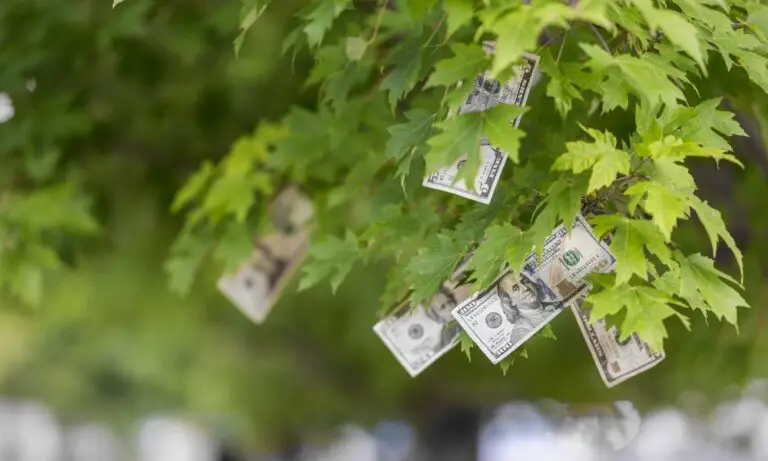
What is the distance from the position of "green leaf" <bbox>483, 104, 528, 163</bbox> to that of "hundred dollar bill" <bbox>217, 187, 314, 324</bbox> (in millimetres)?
1274

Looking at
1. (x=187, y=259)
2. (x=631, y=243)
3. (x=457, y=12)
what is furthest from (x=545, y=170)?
(x=187, y=259)

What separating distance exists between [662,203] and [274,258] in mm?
1541

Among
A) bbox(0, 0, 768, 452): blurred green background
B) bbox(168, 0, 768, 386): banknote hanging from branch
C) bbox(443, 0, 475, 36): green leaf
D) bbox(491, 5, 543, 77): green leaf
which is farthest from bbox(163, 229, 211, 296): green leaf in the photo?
bbox(491, 5, 543, 77): green leaf

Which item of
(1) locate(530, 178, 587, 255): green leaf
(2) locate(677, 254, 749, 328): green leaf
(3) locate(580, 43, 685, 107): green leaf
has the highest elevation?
(3) locate(580, 43, 685, 107): green leaf

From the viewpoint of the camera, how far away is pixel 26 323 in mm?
6957

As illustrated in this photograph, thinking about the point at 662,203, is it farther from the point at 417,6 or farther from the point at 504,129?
the point at 417,6

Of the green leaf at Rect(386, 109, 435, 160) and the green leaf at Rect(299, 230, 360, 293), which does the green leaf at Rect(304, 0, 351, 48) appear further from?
the green leaf at Rect(299, 230, 360, 293)

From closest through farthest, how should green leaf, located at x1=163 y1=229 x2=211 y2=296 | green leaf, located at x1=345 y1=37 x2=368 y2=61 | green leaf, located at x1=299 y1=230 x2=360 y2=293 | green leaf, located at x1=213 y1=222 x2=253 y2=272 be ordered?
green leaf, located at x1=345 y1=37 x2=368 y2=61
green leaf, located at x1=299 y1=230 x2=360 y2=293
green leaf, located at x1=213 y1=222 x2=253 y2=272
green leaf, located at x1=163 y1=229 x2=211 y2=296

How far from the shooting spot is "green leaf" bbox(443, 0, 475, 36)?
1467 mm

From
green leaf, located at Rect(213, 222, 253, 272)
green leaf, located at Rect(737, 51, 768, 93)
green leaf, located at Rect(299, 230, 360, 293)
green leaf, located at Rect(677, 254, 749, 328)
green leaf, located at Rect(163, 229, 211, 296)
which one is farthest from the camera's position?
green leaf, located at Rect(163, 229, 211, 296)

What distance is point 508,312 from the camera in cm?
169

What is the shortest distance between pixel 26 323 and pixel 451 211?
19.0 ft

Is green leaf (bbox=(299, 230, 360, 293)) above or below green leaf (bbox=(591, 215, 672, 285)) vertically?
below

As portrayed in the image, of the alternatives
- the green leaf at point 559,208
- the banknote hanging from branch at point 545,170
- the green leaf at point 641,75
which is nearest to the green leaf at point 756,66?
the banknote hanging from branch at point 545,170
